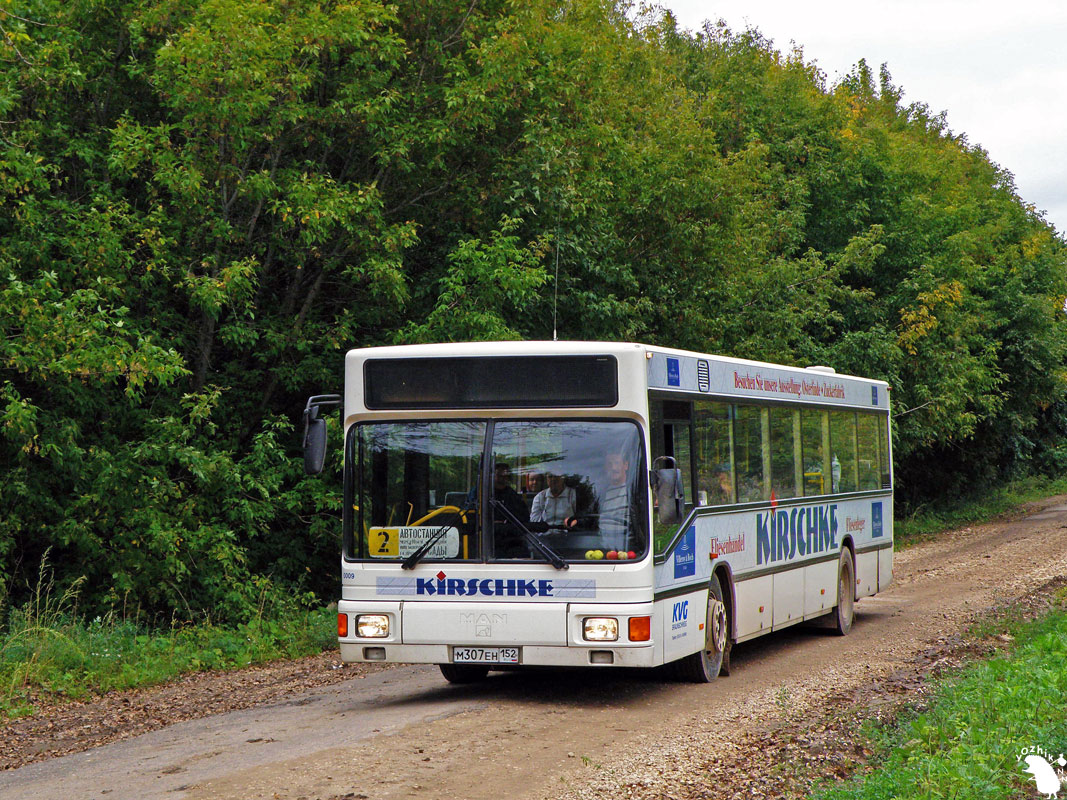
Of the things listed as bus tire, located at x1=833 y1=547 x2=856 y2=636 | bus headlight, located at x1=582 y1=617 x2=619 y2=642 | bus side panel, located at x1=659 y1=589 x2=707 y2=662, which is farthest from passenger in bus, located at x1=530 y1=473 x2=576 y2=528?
bus tire, located at x1=833 y1=547 x2=856 y2=636

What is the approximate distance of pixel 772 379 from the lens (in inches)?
527

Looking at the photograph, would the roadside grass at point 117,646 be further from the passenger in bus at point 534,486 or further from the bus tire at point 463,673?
the passenger in bus at point 534,486

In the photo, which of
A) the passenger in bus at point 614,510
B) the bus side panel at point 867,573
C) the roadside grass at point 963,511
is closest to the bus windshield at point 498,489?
the passenger in bus at point 614,510

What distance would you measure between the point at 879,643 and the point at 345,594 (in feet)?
22.4

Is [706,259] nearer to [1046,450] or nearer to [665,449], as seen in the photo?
[665,449]

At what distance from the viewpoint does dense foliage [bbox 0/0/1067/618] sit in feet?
48.4

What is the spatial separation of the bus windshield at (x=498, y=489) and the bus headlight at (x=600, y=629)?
1.55 ft

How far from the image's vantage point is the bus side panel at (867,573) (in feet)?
53.6

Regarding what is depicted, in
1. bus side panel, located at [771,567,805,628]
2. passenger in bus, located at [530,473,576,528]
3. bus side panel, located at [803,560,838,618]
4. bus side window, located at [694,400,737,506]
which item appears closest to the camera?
passenger in bus, located at [530,473,576,528]

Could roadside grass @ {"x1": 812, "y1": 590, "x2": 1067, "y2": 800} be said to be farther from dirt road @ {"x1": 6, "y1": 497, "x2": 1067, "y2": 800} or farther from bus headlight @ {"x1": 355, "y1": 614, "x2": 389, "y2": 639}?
bus headlight @ {"x1": 355, "y1": 614, "x2": 389, "y2": 639}

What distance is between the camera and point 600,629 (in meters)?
9.56

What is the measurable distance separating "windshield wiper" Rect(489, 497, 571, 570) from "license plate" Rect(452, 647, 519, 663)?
0.73 meters

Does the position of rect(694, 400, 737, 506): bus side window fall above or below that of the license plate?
above

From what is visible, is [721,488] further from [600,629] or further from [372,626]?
[372,626]
